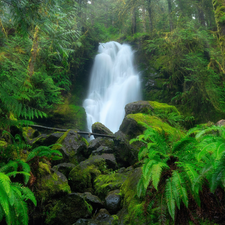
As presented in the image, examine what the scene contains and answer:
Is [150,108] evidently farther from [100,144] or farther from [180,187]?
[180,187]

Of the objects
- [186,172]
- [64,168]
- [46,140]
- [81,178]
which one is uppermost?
[46,140]

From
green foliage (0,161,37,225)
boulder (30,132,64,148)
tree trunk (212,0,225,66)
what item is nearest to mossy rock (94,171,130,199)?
green foliage (0,161,37,225)

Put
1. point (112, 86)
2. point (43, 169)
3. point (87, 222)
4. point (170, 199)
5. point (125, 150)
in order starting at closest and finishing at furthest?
1. point (170, 199)
2. point (87, 222)
3. point (43, 169)
4. point (125, 150)
5. point (112, 86)

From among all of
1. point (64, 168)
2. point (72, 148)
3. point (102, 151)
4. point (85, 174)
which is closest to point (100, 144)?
point (102, 151)

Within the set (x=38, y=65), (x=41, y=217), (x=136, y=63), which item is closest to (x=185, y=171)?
(x=41, y=217)

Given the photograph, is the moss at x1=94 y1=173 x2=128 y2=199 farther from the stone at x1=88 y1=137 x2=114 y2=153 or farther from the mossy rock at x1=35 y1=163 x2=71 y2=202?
the stone at x1=88 y1=137 x2=114 y2=153

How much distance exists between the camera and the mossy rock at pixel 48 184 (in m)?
3.62

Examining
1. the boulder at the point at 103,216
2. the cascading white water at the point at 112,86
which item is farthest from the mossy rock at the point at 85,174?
the cascading white water at the point at 112,86

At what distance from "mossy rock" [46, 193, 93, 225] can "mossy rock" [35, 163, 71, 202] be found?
33 centimetres

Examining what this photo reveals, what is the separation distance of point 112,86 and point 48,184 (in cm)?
1566

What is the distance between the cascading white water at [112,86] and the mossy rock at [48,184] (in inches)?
389

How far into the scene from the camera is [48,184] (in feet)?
12.6

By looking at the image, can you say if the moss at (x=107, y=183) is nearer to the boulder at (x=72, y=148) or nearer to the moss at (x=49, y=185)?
the moss at (x=49, y=185)

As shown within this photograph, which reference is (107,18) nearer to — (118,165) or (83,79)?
(83,79)
